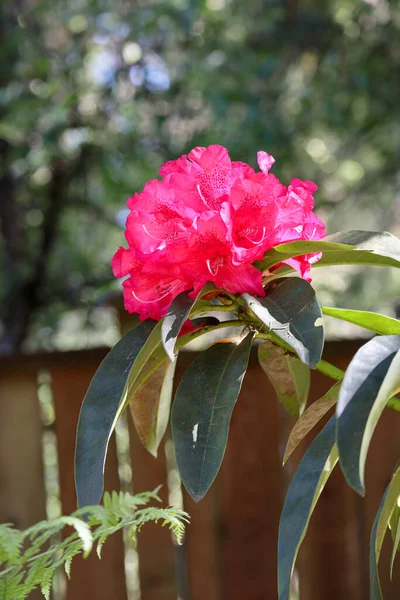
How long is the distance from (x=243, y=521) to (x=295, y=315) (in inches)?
52.4

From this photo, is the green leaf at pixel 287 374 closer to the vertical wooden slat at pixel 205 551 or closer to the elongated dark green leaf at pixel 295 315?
the elongated dark green leaf at pixel 295 315

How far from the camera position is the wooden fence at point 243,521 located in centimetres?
184

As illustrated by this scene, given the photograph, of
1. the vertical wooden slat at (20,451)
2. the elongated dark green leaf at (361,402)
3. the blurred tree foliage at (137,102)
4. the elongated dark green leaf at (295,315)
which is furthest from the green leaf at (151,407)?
the blurred tree foliage at (137,102)

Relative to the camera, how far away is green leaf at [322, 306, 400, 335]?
0.74m

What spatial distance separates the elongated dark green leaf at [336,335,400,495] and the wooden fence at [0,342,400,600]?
126 cm

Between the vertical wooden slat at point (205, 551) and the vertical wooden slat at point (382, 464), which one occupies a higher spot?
the vertical wooden slat at point (382, 464)

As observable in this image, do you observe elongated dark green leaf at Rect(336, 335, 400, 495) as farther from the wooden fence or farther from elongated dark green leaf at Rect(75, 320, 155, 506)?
the wooden fence

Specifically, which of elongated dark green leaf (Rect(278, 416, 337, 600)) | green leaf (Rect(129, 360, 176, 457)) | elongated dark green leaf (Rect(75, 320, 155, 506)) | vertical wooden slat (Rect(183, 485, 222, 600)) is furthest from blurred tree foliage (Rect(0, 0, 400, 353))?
elongated dark green leaf (Rect(278, 416, 337, 600))

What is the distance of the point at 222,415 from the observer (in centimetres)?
69

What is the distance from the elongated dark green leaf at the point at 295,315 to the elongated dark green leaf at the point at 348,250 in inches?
1.1

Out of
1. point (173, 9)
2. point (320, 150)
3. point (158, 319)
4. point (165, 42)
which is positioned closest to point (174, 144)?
point (165, 42)

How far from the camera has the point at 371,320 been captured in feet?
2.46

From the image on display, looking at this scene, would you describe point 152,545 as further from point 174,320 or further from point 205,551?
→ point 174,320

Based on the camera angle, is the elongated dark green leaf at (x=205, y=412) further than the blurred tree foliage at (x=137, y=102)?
No
